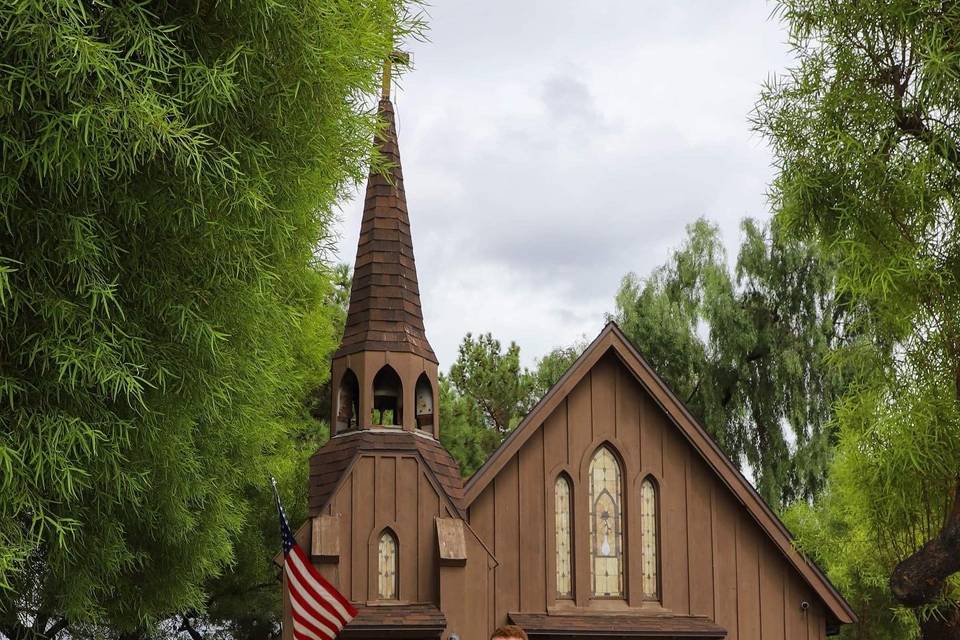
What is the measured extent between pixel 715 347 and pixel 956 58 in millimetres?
23582

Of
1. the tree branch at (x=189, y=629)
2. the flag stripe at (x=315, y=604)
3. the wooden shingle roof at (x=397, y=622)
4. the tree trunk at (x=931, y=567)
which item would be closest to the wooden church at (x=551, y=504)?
the wooden shingle roof at (x=397, y=622)

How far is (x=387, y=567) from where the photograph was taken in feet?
58.9

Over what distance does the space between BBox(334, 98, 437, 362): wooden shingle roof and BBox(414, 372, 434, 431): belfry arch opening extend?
12.9 inches

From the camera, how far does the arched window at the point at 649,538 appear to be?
64.3 feet

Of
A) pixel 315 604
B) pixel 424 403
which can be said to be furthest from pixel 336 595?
pixel 424 403

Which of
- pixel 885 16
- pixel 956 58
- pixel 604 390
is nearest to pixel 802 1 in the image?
pixel 885 16

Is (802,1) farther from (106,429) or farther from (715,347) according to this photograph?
(715,347)

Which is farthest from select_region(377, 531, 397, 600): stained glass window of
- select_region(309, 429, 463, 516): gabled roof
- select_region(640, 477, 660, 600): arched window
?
select_region(640, 477, 660, 600): arched window

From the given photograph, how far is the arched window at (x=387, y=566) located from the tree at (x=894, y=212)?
5.66 metres

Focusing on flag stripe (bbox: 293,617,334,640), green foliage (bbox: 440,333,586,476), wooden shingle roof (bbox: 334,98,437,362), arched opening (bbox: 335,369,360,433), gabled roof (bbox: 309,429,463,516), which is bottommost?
flag stripe (bbox: 293,617,334,640)

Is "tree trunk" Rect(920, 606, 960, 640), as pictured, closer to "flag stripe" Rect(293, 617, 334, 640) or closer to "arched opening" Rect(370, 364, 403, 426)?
"arched opening" Rect(370, 364, 403, 426)

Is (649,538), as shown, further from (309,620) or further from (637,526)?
(309,620)

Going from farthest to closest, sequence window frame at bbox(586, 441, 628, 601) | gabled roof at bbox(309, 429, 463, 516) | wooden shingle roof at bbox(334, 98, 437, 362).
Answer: window frame at bbox(586, 441, 628, 601)
wooden shingle roof at bbox(334, 98, 437, 362)
gabled roof at bbox(309, 429, 463, 516)

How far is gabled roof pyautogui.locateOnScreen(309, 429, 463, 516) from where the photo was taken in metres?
18.4
